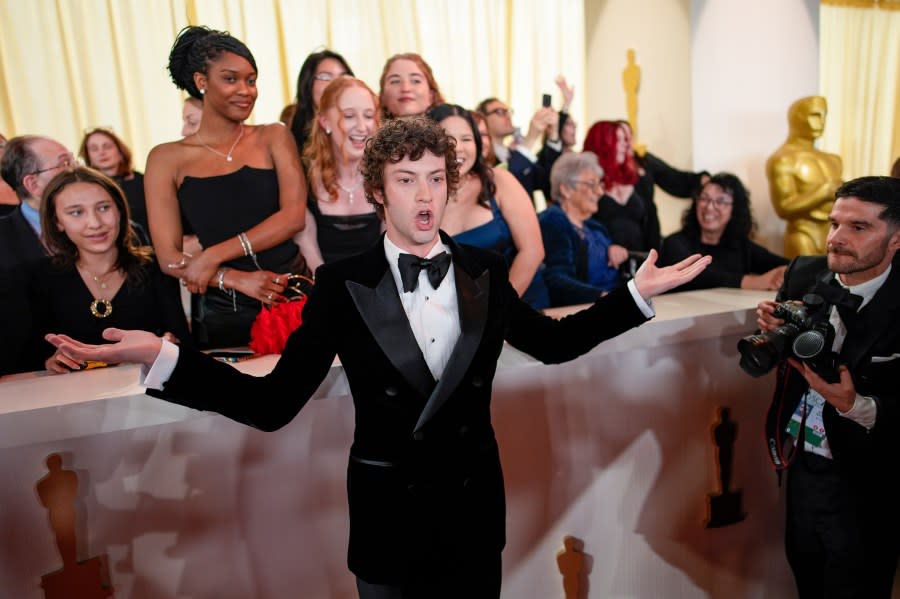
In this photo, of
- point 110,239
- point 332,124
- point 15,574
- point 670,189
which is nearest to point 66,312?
point 110,239

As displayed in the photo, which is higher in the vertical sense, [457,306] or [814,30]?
[814,30]

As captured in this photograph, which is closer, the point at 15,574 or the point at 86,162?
the point at 15,574

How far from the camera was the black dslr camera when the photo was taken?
5.95 feet

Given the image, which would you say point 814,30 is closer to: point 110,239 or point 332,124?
point 332,124

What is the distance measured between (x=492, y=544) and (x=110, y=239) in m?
1.45

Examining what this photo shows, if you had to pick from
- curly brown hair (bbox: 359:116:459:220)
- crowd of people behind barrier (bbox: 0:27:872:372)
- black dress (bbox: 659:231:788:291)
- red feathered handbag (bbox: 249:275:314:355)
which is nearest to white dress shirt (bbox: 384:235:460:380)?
curly brown hair (bbox: 359:116:459:220)

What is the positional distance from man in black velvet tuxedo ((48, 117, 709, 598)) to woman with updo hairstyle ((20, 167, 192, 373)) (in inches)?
32.1

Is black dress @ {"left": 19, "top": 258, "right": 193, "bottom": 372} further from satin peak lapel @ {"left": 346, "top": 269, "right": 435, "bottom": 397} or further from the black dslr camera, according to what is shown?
the black dslr camera

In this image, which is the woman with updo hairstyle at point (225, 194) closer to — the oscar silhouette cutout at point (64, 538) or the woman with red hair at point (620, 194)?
the oscar silhouette cutout at point (64, 538)

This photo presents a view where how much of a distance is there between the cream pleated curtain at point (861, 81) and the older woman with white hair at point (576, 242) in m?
4.32

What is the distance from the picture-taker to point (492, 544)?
162cm

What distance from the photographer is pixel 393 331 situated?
1467mm

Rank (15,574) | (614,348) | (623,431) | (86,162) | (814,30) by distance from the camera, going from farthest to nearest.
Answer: (814,30), (86,162), (623,431), (614,348), (15,574)

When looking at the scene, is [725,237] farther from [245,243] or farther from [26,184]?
[26,184]
